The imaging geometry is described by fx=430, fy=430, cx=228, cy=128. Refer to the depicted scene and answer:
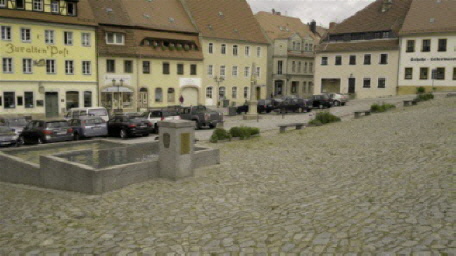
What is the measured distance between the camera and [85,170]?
11.4 m

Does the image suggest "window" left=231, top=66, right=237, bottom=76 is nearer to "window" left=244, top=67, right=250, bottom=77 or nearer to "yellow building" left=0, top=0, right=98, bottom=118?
"window" left=244, top=67, right=250, bottom=77

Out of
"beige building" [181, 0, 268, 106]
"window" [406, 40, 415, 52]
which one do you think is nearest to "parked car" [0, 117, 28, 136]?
"beige building" [181, 0, 268, 106]

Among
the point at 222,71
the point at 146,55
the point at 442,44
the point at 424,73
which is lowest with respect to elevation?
the point at 424,73

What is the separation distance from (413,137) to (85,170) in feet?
41.4

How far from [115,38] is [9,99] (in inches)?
488

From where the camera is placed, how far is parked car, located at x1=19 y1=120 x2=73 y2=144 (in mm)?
24094

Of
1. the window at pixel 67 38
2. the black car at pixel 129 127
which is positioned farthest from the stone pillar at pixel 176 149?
→ the window at pixel 67 38

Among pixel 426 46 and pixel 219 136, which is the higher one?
pixel 426 46

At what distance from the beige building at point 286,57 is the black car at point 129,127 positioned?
38.6m

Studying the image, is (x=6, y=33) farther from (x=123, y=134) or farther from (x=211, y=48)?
(x=211, y=48)

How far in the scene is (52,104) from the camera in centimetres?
4212

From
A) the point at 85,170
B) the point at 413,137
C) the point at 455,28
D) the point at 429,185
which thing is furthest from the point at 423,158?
the point at 455,28

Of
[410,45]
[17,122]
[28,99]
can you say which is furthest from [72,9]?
[410,45]

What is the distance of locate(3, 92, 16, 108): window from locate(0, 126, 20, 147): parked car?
1704 centimetres
